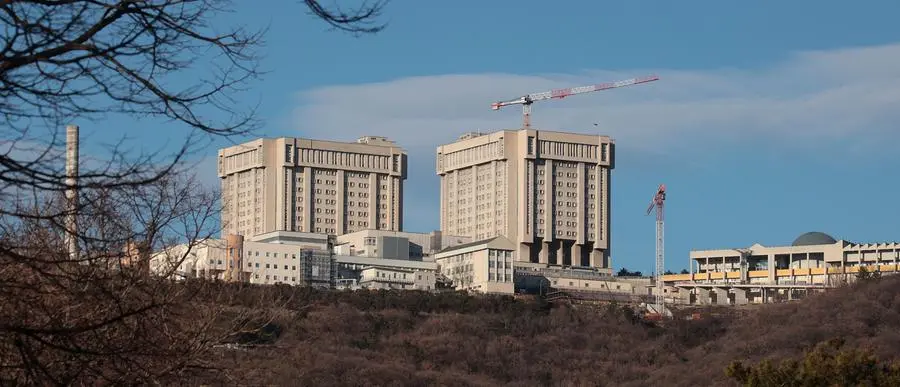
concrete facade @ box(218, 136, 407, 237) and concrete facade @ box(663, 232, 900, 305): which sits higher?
concrete facade @ box(218, 136, 407, 237)

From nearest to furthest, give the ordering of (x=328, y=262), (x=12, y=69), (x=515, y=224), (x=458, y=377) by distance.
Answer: (x=12, y=69) < (x=458, y=377) < (x=328, y=262) < (x=515, y=224)

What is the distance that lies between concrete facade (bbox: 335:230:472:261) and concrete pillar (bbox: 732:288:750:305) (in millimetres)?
30532

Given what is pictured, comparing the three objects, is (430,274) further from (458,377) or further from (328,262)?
(458,377)

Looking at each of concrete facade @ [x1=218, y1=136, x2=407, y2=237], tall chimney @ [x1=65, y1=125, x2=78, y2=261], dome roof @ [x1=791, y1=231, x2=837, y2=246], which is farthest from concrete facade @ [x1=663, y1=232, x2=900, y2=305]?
tall chimney @ [x1=65, y1=125, x2=78, y2=261]

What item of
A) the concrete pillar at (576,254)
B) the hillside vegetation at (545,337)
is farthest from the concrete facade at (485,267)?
the concrete pillar at (576,254)

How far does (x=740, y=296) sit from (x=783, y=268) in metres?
7.51

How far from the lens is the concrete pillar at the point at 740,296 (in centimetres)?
16086

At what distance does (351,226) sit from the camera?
608 ft

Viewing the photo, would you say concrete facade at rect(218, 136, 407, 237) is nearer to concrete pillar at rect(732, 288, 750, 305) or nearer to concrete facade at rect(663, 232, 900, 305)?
concrete facade at rect(663, 232, 900, 305)

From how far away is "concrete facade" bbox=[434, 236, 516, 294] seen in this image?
157 meters

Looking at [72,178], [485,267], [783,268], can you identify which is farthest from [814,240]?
[72,178]

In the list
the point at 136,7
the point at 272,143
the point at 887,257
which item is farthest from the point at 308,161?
the point at 136,7

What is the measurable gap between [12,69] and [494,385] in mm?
108276

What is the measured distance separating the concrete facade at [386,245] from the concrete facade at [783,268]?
26.1m
